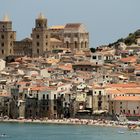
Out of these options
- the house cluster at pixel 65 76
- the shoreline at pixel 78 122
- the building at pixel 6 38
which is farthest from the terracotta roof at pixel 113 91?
the building at pixel 6 38

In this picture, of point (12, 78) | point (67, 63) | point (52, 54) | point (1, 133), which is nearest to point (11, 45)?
point (52, 54)

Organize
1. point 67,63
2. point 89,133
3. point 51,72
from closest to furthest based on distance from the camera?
point 89,133
point 51,72
point 67,63

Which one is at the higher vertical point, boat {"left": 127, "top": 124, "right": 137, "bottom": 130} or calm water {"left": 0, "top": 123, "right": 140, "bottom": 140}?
boat {"left": 127, "top": 124, "right": 137, "bottom": 130}

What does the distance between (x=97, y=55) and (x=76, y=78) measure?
15264 millimetres

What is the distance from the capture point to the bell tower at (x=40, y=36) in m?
107

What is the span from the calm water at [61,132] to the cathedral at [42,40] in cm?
3548

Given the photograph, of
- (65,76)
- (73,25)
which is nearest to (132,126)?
(65,76)

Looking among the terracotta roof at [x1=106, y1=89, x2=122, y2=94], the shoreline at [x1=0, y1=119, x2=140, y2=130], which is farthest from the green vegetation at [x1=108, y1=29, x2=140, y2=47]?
the shoreline at [x1=0, y1=119, x2=140, y2=130]

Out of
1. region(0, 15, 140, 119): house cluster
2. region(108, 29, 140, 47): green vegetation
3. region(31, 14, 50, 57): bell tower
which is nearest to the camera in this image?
region(0, 15, 140, 119): house cluster

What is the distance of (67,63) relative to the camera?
326ft

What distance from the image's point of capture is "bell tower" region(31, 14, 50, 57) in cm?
10725

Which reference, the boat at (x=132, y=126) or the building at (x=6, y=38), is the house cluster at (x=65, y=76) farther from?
the boat at (x=132, y=126)

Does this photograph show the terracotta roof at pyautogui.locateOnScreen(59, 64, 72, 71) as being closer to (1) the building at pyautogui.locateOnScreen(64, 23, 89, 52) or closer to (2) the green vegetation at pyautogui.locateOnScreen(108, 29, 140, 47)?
(1) the building at pyautogui.locateOnScreen(64, 23, 89, 52)

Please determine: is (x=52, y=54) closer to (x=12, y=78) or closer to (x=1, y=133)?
(x=12, y=78)
